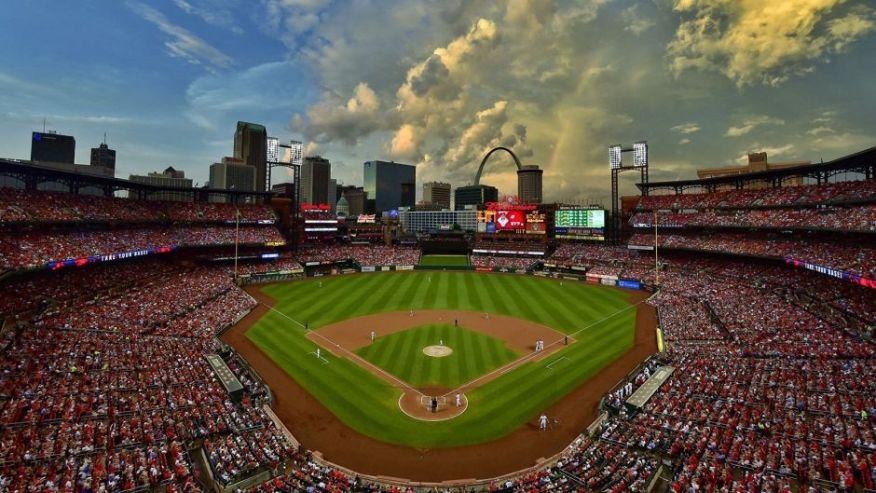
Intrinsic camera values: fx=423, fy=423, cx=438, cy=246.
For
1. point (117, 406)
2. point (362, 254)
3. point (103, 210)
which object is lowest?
point (117, 406)


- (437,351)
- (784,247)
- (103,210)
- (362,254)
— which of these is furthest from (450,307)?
(103,210)

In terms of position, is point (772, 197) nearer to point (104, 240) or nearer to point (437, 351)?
point (437, 351)

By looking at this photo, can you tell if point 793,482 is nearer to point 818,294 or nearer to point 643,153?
point 818,294

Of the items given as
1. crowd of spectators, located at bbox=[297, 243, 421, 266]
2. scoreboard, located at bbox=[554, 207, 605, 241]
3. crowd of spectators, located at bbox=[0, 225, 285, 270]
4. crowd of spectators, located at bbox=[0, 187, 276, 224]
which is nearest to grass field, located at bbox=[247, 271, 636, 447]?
crowd of spectators, located at bbox=[297, 243, 421, 266]

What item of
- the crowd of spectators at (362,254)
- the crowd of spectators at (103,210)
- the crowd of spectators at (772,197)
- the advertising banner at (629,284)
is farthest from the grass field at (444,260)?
the crowd of spectators at (772,197)

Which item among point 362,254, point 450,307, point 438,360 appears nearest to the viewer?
point 438,360

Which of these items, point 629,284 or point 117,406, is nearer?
point 117,406

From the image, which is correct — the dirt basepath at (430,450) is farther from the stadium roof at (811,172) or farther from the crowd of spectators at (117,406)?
the stadium roof at (811,172)
